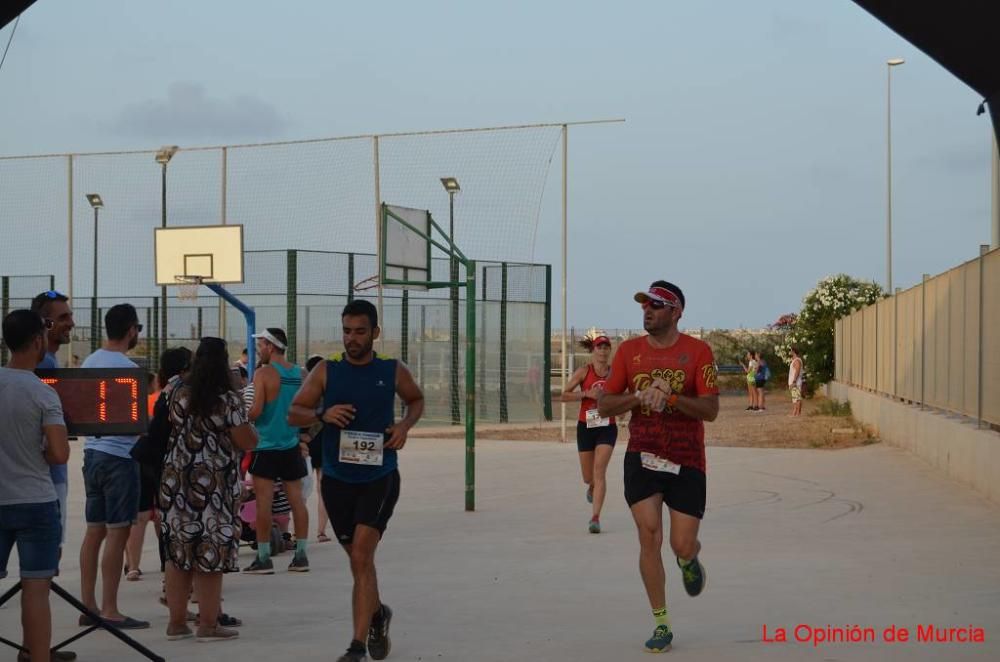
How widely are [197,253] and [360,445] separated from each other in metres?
18.8

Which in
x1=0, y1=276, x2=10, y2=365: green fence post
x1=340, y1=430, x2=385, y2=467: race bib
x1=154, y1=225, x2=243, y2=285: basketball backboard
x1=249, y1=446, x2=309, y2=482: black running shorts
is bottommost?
x1=249, y1=446, x2=309, y2=482: black running shorts

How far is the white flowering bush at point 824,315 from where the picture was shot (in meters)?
46.9

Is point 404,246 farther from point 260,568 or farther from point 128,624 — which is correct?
point 128,624

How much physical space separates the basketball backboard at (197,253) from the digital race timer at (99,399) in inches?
723

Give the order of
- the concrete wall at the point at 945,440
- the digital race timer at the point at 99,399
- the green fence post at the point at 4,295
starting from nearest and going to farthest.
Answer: the digital race timer at the point at 99,399
the concrete wall at the point at 945,440
the green fence post at the point at 4,295

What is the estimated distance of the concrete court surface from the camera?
7996 millimetres

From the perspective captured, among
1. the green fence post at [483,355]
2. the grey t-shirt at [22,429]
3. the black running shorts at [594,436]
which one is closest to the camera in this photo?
the grey t-shirt at [22,429]

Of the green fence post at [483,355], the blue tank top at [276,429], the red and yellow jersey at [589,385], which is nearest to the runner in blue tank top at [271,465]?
the blue tank top at [276,429]

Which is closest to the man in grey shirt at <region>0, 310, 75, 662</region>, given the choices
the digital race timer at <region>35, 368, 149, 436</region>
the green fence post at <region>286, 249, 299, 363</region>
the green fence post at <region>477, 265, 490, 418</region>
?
the digital race timer at <region>35, 368, 149, 436</region>

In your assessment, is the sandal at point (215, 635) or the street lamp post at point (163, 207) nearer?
the sandal at point (215, 635)

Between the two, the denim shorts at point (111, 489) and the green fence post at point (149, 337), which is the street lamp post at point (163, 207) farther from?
the denim shorts at point (111, 489)

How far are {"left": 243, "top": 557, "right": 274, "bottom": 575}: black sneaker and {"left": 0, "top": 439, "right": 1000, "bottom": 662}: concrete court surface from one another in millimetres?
161

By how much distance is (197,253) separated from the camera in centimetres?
2566

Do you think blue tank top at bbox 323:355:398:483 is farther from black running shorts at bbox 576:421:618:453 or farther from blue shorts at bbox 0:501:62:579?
black running shorts at bbox 576:421:618:453
